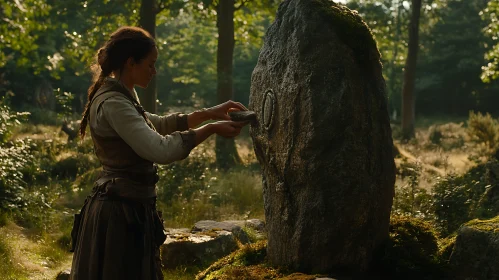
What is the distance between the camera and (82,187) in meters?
12.5

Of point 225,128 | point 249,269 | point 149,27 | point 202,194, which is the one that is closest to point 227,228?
point 202,194

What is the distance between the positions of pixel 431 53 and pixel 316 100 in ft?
128

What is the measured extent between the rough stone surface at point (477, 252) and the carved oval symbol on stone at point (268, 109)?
169 cm

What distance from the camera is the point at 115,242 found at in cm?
378

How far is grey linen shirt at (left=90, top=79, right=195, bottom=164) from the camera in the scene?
354 centimetres

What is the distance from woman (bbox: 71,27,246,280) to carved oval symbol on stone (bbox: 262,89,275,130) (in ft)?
3.43

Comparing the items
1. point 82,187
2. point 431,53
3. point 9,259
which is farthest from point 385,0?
point 9,259

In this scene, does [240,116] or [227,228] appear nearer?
[240,116]

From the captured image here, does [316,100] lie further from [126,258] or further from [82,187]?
[82,187]

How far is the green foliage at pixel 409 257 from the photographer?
4.62 metres

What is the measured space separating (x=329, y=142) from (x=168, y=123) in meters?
1.21

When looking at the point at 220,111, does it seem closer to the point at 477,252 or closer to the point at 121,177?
the point at 121,177

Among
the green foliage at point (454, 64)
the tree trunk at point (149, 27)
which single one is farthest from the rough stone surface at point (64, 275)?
the green foliage at point (454, 64)

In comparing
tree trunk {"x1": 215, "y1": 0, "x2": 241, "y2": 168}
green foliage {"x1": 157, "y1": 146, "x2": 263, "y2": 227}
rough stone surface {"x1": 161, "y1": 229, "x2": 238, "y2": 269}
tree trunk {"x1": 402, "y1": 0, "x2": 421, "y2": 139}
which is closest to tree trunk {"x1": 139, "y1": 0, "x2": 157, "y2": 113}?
tree trunk {"x1": 215, "y1": 0, "x2": 241, "y2": 168}
